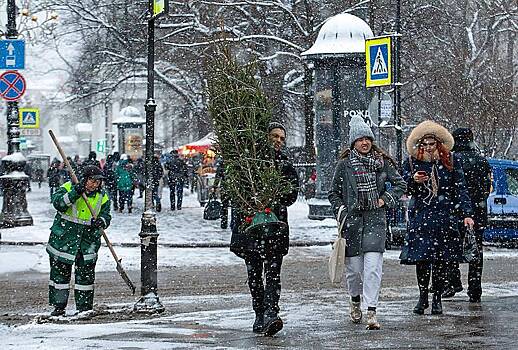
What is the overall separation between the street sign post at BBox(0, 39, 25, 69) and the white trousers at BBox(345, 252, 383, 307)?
1547 cm

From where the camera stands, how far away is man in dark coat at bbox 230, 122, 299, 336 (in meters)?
9.11

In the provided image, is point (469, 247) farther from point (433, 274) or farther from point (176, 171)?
point (176, 171)

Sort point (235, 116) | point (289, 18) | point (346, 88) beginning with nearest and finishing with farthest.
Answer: point (235, 116) → point (346, 88) → point (289, 18)

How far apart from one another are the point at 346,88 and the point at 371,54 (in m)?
2.92

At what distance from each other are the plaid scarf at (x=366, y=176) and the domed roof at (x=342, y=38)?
632 inches

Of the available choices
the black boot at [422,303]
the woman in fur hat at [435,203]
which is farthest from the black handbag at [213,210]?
the woman in fur hat at [435,203]

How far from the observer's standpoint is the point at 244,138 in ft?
30.5

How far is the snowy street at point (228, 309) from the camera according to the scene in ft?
28.9

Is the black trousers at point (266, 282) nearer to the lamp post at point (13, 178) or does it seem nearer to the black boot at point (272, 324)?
the black boot at point (272, 324)

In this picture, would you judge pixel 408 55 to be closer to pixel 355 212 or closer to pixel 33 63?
pixel 33 63

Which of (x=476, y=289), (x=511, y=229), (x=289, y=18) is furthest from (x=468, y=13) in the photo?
(x=476, y=289)

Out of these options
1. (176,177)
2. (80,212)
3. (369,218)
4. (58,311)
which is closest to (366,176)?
(369,218)

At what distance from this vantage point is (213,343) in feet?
28.6

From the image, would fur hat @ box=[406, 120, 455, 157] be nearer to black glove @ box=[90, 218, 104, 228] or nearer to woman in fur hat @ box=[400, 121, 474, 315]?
woman in fur hat @ box=[400, 121, 474, 315]
